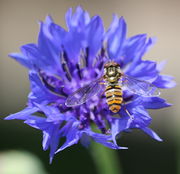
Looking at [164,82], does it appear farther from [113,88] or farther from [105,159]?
[105,159]

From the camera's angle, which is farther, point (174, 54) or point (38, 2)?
point (38, 2)

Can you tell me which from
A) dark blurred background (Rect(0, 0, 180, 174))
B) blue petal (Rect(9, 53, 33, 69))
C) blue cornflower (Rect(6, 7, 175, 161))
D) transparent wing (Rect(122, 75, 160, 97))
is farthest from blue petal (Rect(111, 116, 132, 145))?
dark blurred background (Rect(0, 0, 180, 174))

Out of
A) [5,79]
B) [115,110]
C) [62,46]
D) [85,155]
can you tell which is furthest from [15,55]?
[5,79]

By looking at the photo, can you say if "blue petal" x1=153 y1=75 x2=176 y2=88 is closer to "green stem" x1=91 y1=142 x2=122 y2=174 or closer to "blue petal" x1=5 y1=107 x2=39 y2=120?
"green stem" x1=91 y1=142 x2=122 y2=174

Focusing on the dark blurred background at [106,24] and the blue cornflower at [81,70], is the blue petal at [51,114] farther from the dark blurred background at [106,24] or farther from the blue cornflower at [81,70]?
the dark blurred background at [106,24]

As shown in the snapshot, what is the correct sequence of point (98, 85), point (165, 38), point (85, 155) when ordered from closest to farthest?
point (98, 85) → point (85, 155) → point (165, 38)

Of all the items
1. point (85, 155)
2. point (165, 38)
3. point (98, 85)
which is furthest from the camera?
point (165, 38)

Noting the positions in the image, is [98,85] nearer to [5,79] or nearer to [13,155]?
[13,155]
